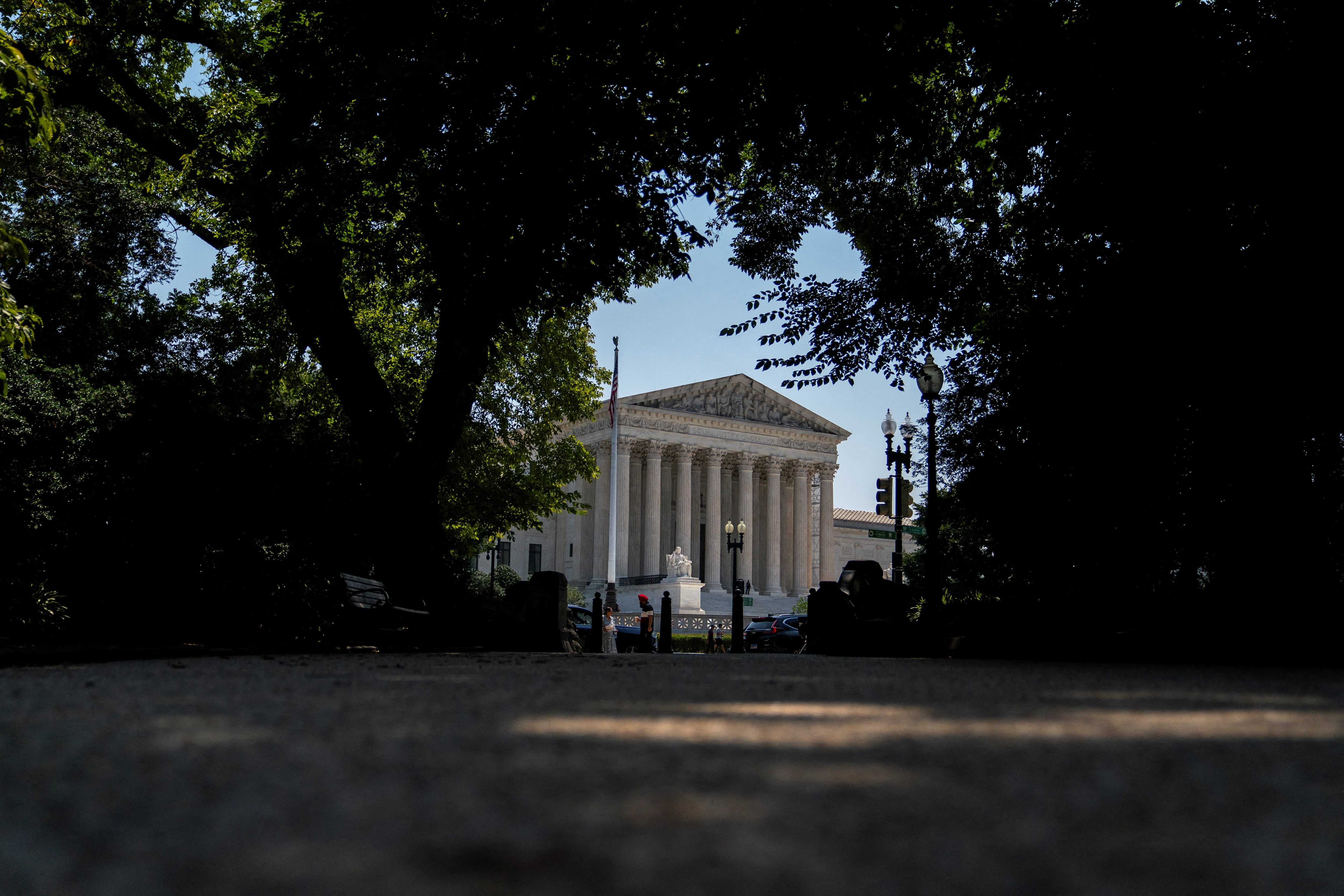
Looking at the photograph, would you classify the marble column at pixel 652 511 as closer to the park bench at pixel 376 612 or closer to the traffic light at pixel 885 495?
the traffic light at pixel 885 495

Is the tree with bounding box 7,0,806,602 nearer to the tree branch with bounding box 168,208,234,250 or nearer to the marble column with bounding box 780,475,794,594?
the tree branch with bounding box 168,208,234,250

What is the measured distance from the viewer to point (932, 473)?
52.0 feet

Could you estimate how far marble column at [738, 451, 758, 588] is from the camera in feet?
246

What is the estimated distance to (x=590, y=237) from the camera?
10250 mm

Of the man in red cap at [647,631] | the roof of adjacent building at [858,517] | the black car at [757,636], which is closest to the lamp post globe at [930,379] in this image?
the man in red cap at [647,631]

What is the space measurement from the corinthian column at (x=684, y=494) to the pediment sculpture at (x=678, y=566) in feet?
32.5

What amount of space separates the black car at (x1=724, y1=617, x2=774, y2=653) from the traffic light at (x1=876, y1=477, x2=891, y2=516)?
1037 cm

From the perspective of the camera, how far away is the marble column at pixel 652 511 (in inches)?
2803

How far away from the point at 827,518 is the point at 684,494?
643 inches

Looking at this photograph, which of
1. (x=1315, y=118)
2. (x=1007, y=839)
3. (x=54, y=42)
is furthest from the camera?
(x=54, y=42)

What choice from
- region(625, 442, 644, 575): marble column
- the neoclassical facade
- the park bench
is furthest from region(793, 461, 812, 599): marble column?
the park bench

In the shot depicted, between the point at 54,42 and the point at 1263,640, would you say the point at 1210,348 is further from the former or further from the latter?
the point at 54,42

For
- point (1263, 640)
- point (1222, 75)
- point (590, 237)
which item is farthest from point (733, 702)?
point (1222, 75)

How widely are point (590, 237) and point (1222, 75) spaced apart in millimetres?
6276
